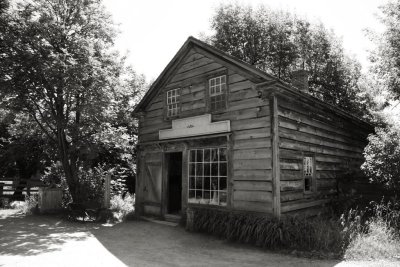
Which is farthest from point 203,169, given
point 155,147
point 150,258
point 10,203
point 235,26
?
point 235,26

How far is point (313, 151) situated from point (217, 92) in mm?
3908

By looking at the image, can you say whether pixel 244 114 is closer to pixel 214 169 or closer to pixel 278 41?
pixel 214 169

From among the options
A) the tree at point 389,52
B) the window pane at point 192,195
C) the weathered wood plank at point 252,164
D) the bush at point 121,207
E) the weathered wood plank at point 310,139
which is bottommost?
the bush at point 121,207

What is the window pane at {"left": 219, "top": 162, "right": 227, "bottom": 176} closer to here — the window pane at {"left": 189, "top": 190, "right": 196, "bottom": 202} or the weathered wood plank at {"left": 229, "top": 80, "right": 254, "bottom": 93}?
the window pane at {"left": 189, "top": 190, "right": 196, "bottom": 202}

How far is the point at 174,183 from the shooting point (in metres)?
13.3

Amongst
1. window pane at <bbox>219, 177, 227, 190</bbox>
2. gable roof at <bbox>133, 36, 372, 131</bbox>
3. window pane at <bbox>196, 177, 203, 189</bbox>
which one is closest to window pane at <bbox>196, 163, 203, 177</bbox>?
window pane at <bbox>196, 177, 203, 189</bbox>

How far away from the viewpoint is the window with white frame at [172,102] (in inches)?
475

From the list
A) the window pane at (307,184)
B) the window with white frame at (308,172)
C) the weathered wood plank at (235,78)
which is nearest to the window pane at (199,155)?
the weathered wood plank at (235,78)

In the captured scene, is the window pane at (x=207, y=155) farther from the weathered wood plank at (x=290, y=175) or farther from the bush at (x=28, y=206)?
the bush at (x=28, y=206)

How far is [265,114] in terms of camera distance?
8961 millimetres

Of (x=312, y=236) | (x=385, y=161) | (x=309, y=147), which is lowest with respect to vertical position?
(x=312, y=236)

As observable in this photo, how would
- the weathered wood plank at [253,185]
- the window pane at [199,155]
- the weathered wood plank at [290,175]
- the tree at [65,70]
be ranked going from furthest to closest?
the tree at [65,70] < the window pane at [199,155] < the weathered wood plank at [290,175] < the weathered wood plank at [253,185]

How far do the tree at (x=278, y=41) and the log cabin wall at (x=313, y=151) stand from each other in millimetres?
14013

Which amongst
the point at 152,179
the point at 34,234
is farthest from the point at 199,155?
the point at 34,234
